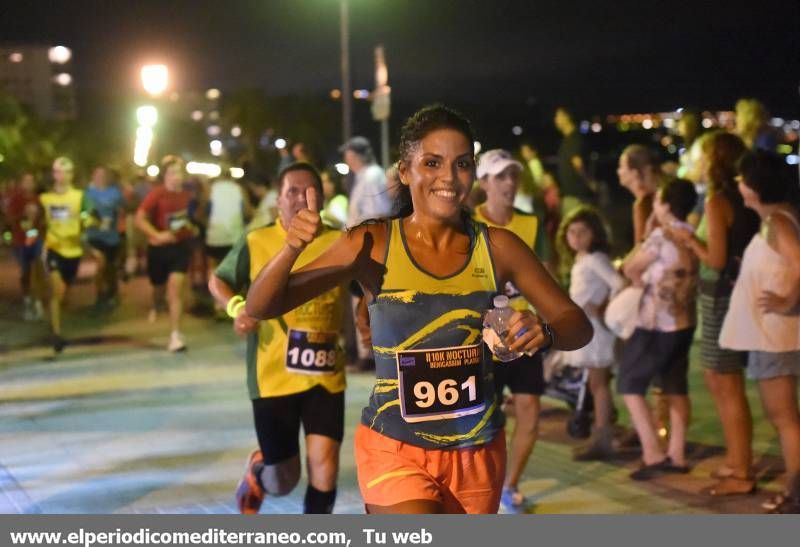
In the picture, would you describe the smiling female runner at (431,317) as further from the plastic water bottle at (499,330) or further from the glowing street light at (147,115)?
the glowing street light at (147,115)

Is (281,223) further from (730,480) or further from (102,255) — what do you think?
(102,255)

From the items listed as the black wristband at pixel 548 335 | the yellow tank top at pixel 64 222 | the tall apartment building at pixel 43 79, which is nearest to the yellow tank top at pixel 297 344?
the black wristband at pixel 548 335

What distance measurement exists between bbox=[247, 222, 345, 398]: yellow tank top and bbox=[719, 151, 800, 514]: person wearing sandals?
2382mm

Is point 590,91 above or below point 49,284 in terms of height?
above

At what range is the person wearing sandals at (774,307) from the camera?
20.8 ft

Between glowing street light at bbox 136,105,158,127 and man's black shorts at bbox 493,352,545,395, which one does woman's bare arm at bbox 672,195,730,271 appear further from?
glowing street light at bbox 136,105,158,127

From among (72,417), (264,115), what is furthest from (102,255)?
(264,115)

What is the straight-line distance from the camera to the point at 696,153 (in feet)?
31.6

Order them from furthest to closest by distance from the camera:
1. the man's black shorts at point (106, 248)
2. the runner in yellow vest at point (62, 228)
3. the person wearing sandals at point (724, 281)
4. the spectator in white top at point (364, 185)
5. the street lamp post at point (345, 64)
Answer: the man's black shorts at point (106, 248)
the street lamp post at point (345, 64)
the runner in yellow vest at point (62, 228)
the spectator in white top at point (364, 185)
the person wearing sandals at point (724, 281)

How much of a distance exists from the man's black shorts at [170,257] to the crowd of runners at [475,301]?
24 mm

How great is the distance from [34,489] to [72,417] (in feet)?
7.52

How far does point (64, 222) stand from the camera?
13.3 m

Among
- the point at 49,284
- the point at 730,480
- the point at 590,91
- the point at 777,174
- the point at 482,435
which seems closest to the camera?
the point at 482,435

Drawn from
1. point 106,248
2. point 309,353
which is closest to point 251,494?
point 309,353
